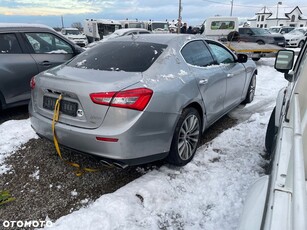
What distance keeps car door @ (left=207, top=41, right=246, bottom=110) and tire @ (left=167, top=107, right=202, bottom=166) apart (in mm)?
1154

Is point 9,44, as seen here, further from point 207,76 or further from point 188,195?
point 188,195

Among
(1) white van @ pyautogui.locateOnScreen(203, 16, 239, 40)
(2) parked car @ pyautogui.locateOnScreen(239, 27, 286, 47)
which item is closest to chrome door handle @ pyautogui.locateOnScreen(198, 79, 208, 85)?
(1) white van @ pyautogui.locateOnScreen(203, 16, 239, 40)

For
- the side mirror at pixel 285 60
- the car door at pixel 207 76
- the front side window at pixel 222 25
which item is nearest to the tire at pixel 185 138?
the car door at pixel 207 76

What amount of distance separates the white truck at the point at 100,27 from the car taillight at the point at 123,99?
2470 cm

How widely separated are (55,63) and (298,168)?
510 centimetres

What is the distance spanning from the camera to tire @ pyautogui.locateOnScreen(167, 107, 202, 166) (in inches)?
123

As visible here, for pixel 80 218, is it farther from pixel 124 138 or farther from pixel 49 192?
pixel 124 138

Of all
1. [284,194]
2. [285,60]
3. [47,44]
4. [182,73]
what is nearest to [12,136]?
[47,44]

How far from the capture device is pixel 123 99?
2568 millimetres

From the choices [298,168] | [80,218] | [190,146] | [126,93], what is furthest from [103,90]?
[298,168]

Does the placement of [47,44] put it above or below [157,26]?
above

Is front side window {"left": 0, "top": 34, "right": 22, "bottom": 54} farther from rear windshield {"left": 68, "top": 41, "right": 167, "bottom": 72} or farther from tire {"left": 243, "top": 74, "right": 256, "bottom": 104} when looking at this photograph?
tire {"left": 243, "top": 74, "right": 256, "bottom": 104}

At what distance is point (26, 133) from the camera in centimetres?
436

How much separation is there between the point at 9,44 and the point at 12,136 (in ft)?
5.67
